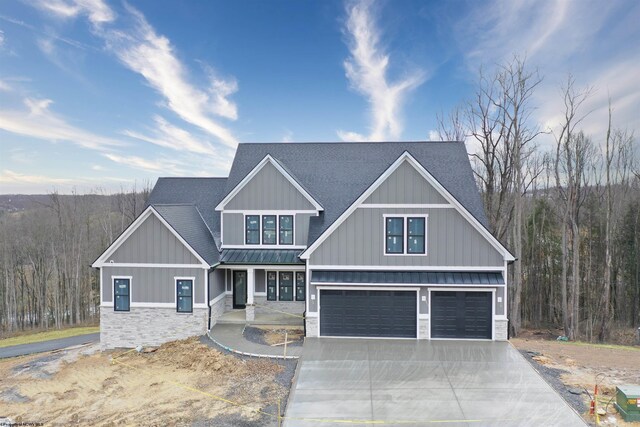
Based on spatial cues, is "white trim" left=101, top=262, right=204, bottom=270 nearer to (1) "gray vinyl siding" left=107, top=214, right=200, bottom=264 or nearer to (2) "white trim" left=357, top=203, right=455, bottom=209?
(1) "gray vinyl siding" left=107, top=214, right=200, bottom=264

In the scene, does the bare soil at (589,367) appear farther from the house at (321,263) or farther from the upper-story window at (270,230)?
the upper-story window at (270,230)

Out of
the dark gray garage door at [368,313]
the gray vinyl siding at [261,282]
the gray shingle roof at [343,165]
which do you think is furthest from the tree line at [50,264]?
the dark gray garage door at [368,313]

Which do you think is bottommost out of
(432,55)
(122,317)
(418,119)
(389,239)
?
(122,317)

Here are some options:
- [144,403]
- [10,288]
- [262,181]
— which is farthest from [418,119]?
[10,288]

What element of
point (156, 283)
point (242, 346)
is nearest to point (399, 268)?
point (242, 346)

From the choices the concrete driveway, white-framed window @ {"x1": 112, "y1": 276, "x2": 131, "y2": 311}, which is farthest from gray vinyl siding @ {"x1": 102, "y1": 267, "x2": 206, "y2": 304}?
the concrete driveway

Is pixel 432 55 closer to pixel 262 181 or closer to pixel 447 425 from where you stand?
pixel 262 181
